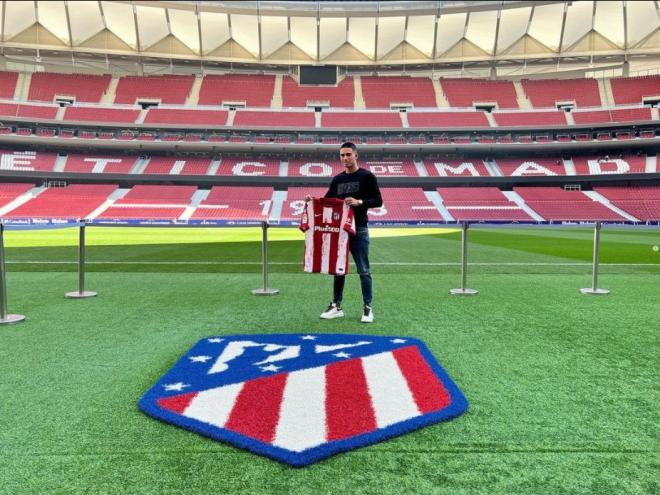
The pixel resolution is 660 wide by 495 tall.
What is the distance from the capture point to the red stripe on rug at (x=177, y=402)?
2.50 metres

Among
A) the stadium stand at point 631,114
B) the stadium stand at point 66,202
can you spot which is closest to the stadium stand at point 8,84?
the stadium stand at point 66,202

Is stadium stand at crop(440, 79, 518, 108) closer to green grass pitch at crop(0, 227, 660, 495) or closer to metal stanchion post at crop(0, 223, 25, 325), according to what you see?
green grass pitch at crop(0, 227, 660, 495)

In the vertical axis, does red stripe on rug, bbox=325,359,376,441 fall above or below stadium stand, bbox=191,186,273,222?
below

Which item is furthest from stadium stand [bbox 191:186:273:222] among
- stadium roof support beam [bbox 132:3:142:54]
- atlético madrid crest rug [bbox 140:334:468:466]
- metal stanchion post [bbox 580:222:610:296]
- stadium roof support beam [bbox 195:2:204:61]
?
atlético madrid crest rug [bbox 140:334:468:466]

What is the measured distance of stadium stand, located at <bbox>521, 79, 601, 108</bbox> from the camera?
40.5 metres

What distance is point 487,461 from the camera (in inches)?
78.7

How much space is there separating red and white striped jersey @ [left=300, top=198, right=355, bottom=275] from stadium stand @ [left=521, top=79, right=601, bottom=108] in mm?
43046

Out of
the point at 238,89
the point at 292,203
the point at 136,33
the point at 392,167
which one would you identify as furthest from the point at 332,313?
the point at 238,89

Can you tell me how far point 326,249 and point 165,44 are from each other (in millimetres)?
41715

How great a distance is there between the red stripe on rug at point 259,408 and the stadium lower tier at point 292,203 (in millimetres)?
27818

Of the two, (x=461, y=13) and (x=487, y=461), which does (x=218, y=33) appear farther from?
(x=487, y=461)

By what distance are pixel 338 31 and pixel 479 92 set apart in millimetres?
14798

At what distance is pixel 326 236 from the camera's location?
196 inches

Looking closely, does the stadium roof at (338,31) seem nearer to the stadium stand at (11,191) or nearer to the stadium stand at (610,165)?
the stadium stand at (610,165)
